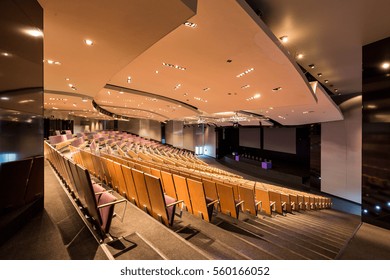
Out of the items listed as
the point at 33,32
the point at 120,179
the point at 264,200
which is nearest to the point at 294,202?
the point at 264,200

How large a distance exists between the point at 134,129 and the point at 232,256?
63.4 feet

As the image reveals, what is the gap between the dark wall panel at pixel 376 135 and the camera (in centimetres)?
268

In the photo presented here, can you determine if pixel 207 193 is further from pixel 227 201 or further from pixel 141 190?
pixel 141 190

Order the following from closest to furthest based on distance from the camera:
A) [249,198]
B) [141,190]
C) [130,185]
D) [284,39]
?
[141,190], [130,185], [249,198], [284,39]

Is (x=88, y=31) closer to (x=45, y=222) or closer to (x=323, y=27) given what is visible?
(x=45, y=222)

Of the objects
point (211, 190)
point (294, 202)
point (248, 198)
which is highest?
point (211, 190)

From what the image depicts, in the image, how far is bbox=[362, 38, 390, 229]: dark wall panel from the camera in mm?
2678

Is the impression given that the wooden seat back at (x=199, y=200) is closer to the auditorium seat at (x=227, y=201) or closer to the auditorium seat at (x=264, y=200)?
the auditorium seat at (x=227, y=201)

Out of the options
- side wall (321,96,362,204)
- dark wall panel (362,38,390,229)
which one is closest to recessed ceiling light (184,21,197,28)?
dark wall panel (362,38,390,229)

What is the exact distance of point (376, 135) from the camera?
279cm

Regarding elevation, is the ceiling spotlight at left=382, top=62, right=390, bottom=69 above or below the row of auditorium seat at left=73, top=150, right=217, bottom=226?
above

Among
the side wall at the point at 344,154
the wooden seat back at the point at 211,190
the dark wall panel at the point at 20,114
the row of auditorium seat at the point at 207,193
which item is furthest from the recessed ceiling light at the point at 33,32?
the side wall at the point at 344,154

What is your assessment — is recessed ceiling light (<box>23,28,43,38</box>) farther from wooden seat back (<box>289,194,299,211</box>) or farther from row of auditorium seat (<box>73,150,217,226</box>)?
wooden seat back (<box>289,194,299,211</box>)

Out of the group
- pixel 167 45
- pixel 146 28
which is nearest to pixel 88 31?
pixel 146 28
